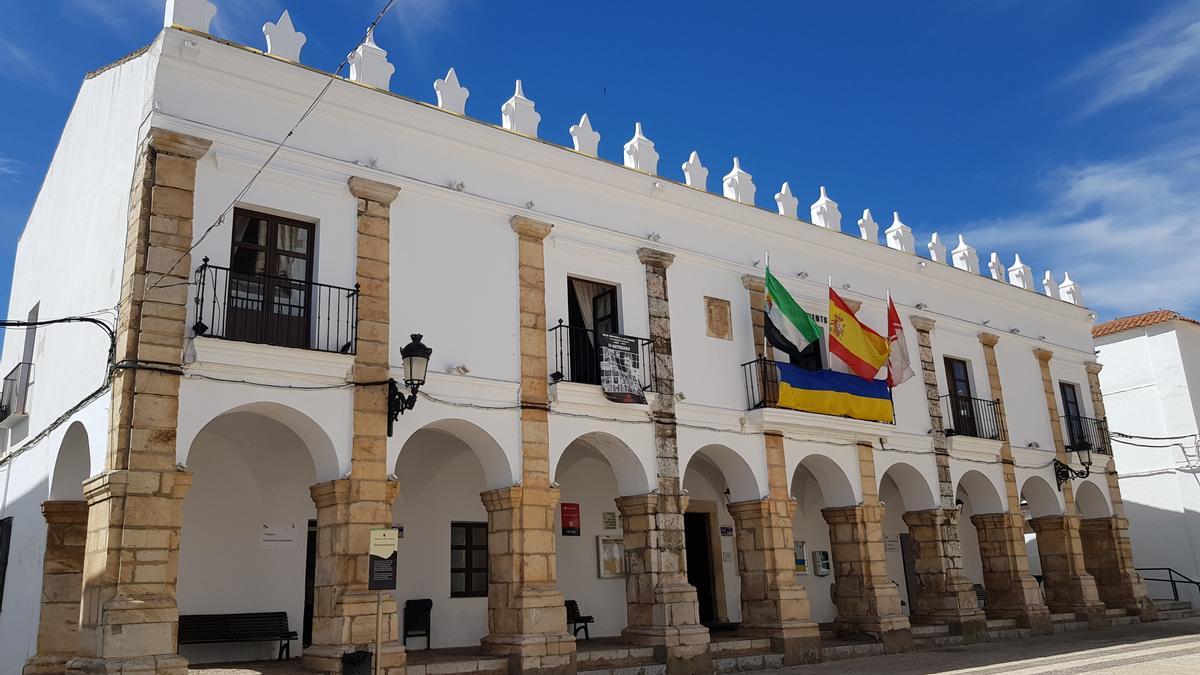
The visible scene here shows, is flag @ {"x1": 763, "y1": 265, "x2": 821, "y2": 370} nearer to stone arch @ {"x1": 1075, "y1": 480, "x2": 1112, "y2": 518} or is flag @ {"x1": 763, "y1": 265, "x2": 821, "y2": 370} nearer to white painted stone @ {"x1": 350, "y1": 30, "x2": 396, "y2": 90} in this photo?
white painted stone @ {"x1": 350, "y1": 30, "x2": 396, "y2": 90}

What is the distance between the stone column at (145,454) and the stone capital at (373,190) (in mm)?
1562

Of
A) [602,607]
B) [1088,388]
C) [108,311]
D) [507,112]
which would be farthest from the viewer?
[1088,388]

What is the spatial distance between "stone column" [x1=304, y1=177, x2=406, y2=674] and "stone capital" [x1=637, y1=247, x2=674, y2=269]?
3514 millimetres

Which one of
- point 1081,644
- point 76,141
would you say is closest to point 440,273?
point 76,141

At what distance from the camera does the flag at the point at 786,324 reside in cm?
1301

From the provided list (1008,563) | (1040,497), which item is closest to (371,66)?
(1008,563)

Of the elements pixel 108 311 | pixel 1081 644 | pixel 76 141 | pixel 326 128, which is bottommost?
pixel 1081 644

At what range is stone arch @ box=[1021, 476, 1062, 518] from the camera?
668 inches

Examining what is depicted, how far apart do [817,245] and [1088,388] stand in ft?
26.2

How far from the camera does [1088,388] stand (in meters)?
19.1

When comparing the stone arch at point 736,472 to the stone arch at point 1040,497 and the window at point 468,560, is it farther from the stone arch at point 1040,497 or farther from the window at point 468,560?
the stone arch at point 1040,497

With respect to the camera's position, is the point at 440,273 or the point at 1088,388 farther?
the point at 1088,388

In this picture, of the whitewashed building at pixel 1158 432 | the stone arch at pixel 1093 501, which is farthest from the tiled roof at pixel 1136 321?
the stone arch at pixel 1093 501

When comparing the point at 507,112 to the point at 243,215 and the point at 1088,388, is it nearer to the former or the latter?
the point at 243,215
